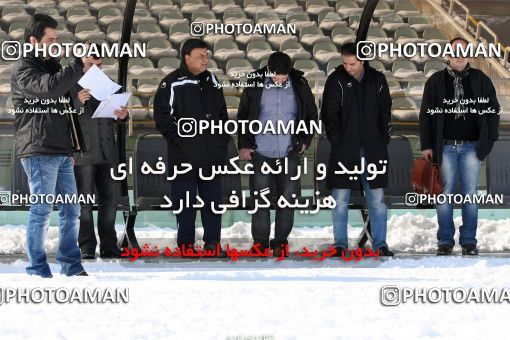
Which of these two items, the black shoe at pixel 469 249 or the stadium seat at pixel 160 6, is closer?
the black shoe at pixel 469 249

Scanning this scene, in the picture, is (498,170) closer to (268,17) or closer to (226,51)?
(226,51)

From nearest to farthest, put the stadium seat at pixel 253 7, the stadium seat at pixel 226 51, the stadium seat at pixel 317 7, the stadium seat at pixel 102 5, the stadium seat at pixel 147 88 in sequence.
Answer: the stadium seat at pixel 147 88 < the stadium seat at pixel 226 51 < the stadium seat at pixel 102 5 < the stadium seat at pixel 253 7 < the stadium seat at pixel 317 7

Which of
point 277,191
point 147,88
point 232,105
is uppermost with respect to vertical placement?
point 147,88

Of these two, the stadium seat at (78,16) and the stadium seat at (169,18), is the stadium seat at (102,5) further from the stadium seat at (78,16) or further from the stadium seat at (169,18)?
the stadium seat at (169,18)

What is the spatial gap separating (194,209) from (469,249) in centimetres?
167

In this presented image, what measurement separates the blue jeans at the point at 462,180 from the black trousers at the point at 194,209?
1358 mm

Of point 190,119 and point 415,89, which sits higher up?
point 415,89

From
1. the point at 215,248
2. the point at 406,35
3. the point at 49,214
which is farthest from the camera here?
the point at 406,35

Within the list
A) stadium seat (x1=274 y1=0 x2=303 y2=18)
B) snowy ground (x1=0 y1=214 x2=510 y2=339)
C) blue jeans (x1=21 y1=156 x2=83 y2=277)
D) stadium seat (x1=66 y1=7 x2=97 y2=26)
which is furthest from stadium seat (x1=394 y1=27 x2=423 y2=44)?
blue jeans (x1=21 y1=156 x2=83 y2=277)

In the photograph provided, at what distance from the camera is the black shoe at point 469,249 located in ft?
26.5

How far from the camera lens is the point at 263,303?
6273 millimetres

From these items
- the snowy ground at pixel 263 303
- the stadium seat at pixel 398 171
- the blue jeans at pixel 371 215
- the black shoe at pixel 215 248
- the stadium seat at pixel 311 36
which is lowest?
the snowy ground at pixel 263 303

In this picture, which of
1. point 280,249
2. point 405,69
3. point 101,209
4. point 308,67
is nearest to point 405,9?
point 405,69

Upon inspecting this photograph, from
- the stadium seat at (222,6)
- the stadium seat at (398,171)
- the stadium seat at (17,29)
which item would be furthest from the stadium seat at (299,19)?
the stadium seat at (398,171)
